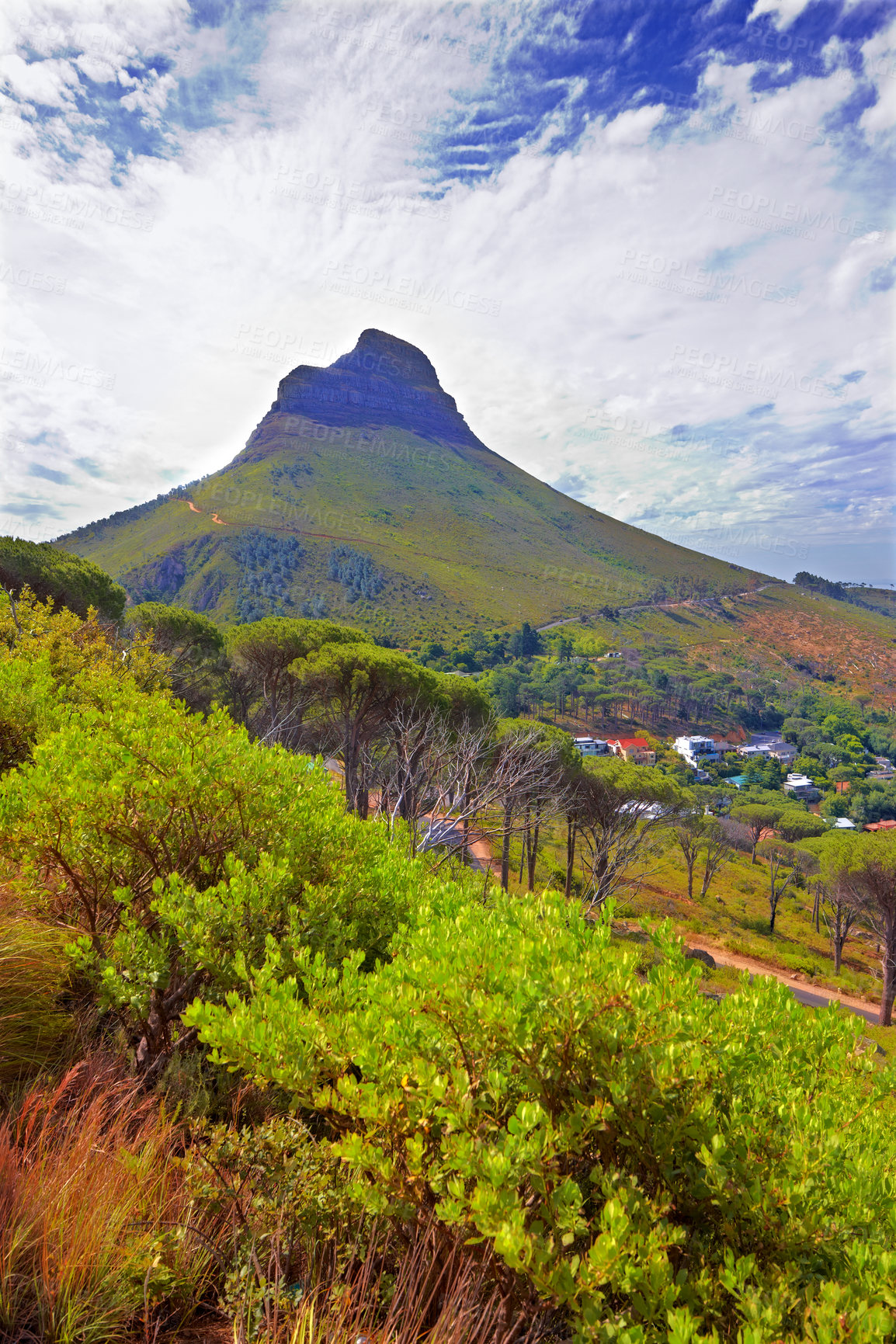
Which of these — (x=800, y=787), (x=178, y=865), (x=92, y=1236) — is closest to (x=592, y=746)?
(x=800, y=787)

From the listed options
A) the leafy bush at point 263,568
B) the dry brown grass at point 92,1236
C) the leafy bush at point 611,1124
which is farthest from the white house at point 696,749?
the dry brown grass at point 92,1236

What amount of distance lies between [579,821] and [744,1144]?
23448 mm

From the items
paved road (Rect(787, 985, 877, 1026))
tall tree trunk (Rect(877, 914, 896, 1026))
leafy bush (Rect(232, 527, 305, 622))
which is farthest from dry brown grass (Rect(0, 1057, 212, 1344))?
leafy bush (Rect(232, 527, 305, 622))

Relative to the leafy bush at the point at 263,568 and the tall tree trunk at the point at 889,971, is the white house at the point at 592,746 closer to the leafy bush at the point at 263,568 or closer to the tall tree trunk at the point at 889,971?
the leafy bush at the point at 263,568

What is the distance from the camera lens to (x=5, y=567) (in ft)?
70.9

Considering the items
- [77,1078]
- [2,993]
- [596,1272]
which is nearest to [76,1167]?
[77,1078]

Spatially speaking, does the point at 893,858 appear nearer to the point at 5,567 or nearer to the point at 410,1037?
the point at 410,1037

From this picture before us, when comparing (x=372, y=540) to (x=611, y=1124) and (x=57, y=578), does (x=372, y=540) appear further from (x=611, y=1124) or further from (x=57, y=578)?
(x=611, y=1124)

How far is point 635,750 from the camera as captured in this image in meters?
77.7

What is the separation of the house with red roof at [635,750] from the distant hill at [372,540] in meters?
32.6

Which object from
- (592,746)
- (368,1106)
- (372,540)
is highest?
(372,540)

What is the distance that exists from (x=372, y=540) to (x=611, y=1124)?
12061 cm

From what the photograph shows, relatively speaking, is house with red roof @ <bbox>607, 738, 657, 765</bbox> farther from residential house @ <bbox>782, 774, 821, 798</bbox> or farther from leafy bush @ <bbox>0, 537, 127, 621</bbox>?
leafy bush @ <bbox>0, 537, 127, 621</bbox>

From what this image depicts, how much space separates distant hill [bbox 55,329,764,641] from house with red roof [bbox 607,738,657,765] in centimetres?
3262
